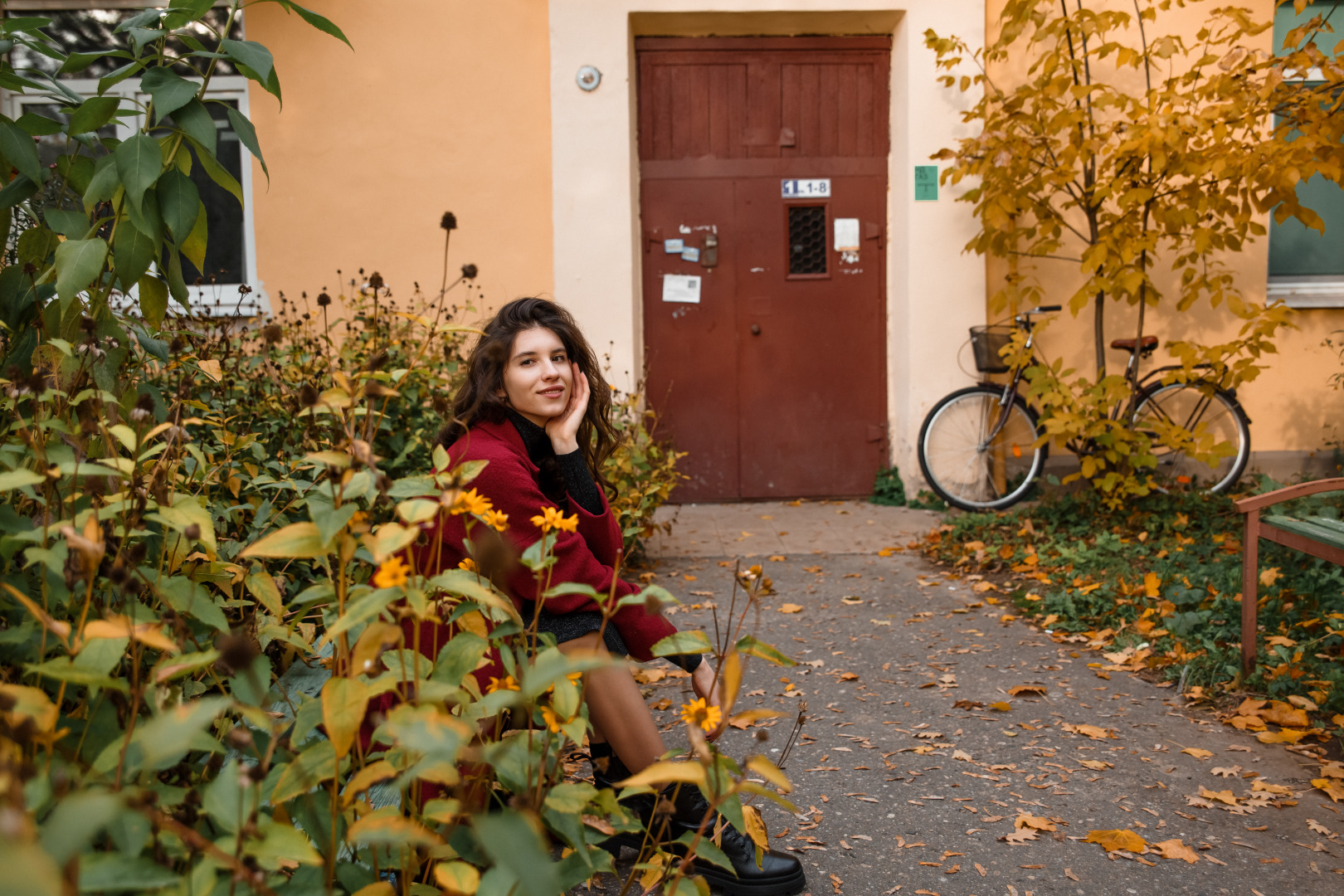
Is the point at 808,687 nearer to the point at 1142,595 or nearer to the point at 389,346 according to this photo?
the point at 1142,595

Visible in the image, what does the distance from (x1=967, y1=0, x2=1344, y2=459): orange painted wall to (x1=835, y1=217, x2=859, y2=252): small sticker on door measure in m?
0.93

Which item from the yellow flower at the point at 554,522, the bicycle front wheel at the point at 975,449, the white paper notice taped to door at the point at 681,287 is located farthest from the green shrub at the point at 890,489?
the yellow flower at the point at 554,522

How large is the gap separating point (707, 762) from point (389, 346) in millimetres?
2941

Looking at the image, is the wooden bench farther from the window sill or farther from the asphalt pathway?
the window sill

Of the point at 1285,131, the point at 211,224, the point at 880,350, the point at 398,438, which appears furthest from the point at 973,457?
the point at 211,224

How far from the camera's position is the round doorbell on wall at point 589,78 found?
594cm

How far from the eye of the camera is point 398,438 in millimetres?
3545

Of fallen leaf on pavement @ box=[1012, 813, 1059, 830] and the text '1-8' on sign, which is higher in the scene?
the text '1-8' on sign

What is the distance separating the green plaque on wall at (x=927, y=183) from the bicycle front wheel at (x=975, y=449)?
4.24 feet

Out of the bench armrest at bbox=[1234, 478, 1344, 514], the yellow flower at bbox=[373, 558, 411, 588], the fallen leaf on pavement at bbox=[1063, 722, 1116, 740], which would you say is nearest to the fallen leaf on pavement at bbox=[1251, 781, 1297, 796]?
the fallen leaf on pavement at bbox=[1063, 722, 1116, 740]

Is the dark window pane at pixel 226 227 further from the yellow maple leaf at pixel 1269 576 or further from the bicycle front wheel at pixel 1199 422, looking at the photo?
the yellow maple leaf at pixel 1269 576

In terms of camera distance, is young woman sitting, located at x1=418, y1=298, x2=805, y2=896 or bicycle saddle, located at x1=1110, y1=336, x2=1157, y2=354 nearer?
young woman sitting, located at x1=418, y1=298, x2=805, y2=896

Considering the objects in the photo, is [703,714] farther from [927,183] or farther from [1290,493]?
[927,183]

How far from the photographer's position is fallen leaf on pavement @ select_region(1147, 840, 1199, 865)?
220cm
